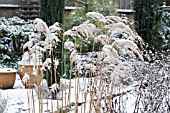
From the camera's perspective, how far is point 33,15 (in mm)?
8633

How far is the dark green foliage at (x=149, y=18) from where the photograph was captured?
6785 millimetres

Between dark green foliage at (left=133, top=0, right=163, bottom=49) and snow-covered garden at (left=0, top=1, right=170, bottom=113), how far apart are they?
2.47ft

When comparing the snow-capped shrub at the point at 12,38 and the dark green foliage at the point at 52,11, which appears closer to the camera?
the dark green foliage at the point at 52,11

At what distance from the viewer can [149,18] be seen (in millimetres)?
6793

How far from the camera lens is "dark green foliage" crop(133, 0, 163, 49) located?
679 cm

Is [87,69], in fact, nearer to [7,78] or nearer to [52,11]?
[52,11]

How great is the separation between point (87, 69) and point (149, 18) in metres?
4.21

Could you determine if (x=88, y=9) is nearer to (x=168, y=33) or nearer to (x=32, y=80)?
(x=168, y=33)

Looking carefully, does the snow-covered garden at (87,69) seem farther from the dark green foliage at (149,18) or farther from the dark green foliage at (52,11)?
the dark green foliage at (149,18)

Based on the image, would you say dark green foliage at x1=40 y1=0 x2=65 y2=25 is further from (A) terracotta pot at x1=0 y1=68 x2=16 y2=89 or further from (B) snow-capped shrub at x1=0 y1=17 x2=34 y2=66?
(B) snow-capped shrub at x1=0 y1=17 x2=34 y2=66

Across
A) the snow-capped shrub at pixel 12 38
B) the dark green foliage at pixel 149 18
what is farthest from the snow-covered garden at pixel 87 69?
the dark green foliage at pixel 149 18

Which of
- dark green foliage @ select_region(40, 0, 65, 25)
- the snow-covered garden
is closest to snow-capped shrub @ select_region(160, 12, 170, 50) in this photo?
the snow-covered garden

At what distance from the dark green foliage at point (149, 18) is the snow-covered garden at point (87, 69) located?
75cm

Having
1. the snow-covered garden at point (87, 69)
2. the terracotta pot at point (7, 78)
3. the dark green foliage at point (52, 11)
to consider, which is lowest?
the terracotta pot at point (7, 78)
